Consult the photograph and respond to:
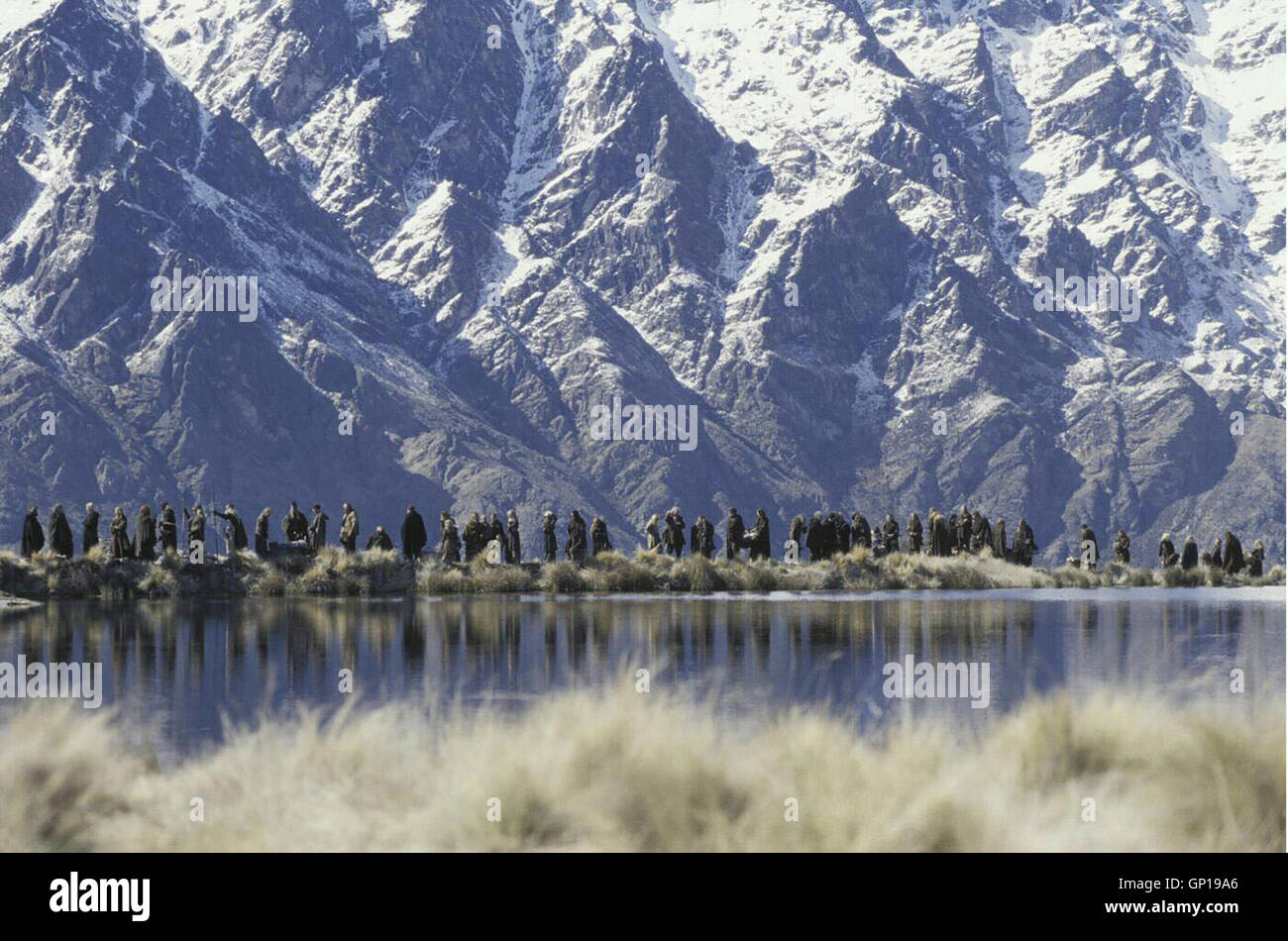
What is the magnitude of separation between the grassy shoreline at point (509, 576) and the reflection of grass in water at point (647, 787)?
146ft

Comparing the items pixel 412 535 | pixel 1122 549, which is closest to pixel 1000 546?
pixel 1122 549

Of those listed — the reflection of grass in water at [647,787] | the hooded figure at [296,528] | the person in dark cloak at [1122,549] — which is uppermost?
the hooded figure at [296,528]

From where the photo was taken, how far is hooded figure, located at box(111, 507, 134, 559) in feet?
214

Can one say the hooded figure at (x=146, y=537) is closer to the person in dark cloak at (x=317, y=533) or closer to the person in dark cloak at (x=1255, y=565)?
the person in dark cloak at (x=317, y=533)

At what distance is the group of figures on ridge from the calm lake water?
8.13 metres

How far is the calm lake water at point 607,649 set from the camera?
28.9 metres

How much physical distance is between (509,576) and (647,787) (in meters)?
52.0

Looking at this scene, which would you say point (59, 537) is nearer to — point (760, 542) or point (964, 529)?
point (760, 542)

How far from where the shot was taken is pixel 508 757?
18062 mm

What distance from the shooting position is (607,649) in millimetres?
38688

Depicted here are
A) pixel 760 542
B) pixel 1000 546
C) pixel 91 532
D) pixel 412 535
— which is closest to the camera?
pixel 91 532

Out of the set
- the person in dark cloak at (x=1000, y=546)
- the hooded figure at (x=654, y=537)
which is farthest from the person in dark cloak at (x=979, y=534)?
the hooded figure at (x=654, y=537)
